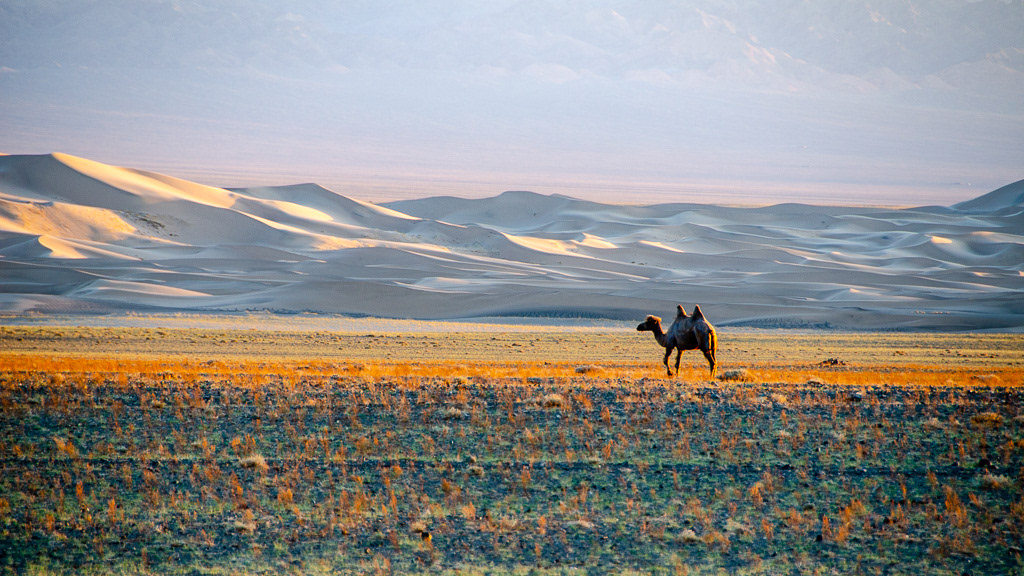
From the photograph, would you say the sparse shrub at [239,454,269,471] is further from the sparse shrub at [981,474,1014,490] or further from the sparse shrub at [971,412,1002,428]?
the sparse shrub at [971,412,1002,428]

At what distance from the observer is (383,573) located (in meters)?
6.40

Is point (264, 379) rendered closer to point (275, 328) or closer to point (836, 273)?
point (275, 328)

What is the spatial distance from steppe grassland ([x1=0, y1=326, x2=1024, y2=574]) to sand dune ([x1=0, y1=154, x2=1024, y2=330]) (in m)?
31.9

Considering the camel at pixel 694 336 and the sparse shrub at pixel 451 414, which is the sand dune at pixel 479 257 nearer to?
the camel at pixel 694 336

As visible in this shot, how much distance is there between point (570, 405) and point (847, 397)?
13.1 ft

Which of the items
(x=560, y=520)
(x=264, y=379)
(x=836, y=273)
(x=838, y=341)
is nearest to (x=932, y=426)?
(x=560, y=520)

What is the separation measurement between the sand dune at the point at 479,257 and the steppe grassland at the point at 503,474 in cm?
3188

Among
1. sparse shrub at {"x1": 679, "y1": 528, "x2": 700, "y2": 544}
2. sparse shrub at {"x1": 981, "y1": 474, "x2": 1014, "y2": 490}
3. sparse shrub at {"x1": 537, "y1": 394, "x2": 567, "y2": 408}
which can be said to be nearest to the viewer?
sparse shrub at {"x1": 679, "y1": 528, "x2": 700, "y2": 544}

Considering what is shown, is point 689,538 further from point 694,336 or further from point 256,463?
point 694,336

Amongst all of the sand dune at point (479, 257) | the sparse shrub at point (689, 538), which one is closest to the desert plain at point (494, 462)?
the sparse shrub at point (689, 538)

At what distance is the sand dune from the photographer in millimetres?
46750

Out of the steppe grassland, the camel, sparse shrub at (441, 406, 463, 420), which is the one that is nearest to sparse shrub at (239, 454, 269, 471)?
the steppe grassland

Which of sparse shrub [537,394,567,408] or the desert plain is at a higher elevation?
sparse shrub [537,394,567,408]

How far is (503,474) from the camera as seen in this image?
8.63 meters
